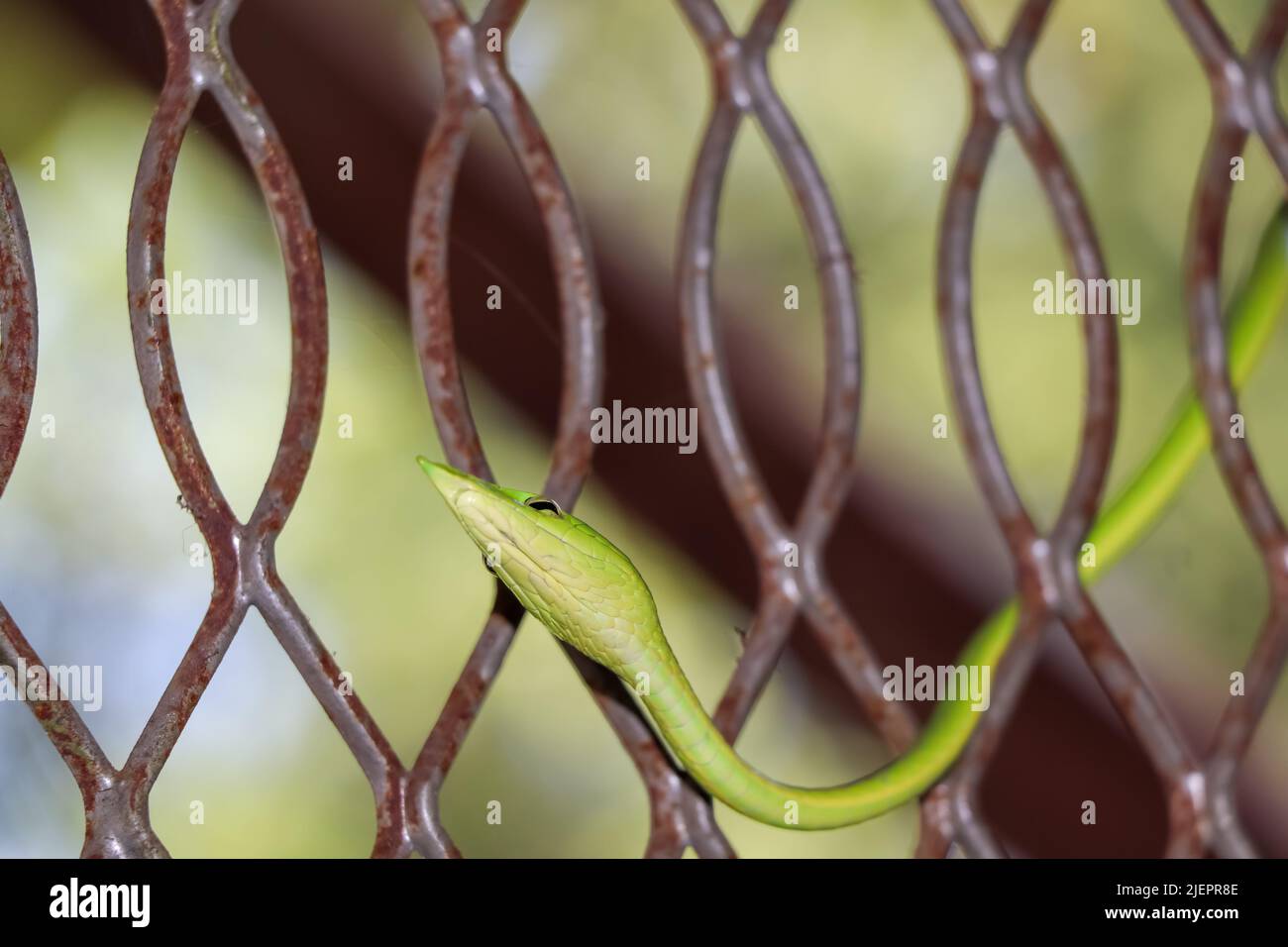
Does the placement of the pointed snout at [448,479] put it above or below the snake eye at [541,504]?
above

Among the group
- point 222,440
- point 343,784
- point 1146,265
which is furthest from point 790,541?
point 1146,265

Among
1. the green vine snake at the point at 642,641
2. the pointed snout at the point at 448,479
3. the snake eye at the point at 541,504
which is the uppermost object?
the pointed snout at the point at 448,479

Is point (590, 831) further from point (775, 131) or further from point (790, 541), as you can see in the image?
point (775, 131)
